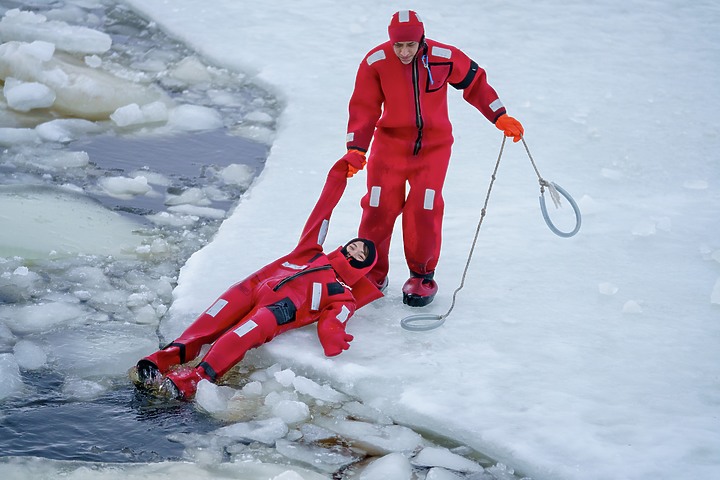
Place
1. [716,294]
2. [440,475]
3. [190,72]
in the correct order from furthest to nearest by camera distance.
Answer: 1. [190,72]
2. [716,294]
3. [440,475]

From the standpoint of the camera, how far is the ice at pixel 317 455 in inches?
141

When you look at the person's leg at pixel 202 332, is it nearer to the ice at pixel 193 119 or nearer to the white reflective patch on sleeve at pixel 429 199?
the white reflective patch on sleeve at pixel 429 199

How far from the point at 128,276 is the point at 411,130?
163 cm

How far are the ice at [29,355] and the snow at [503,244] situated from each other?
0.06ft

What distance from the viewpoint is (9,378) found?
3.80 m

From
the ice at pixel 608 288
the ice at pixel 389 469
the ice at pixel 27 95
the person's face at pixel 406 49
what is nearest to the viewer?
the ice at pixel 389 469

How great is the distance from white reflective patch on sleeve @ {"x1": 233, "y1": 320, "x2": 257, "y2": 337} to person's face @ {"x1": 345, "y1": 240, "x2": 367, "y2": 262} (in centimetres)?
70

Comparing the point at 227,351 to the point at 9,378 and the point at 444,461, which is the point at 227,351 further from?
the point at 444,461

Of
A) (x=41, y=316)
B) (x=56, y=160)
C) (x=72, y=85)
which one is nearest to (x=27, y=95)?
(x=72, y=85)

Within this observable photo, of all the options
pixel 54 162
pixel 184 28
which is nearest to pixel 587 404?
pixel 54 162

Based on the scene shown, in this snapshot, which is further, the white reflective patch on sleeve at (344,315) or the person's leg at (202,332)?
the white reflective patch on sleeve at (344,315)

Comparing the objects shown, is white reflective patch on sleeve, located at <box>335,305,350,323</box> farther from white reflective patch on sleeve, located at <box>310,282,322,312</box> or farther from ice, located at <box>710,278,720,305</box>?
ice, located at <box>710,278,720,305</box>

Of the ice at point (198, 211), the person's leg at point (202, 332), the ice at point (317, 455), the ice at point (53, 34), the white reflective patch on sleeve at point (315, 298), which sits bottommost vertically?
the ice at point (317, 455)

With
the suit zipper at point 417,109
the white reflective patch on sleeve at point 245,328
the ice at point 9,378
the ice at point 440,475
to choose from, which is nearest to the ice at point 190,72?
the suit zipper at point 417,109
